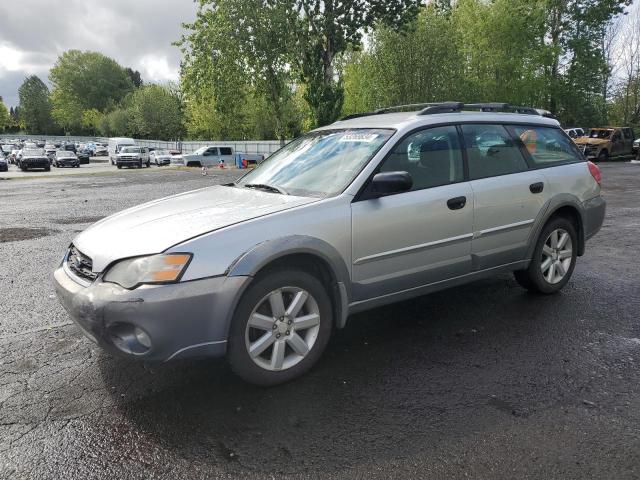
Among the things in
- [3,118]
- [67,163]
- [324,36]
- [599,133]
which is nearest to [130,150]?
[67,163]

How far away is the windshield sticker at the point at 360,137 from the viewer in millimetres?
3953

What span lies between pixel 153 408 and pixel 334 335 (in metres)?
1.54

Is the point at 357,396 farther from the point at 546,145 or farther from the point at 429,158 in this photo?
the point at 546,145

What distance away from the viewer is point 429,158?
159 inches

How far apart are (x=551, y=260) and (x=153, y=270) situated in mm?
3768

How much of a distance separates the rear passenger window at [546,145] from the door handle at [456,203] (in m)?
1.14

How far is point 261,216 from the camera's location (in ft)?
10.5

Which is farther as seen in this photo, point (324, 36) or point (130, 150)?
point (130, 150)

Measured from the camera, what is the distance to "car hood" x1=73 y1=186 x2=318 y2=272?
9.91 ft

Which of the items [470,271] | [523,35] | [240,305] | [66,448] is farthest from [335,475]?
[523,35]

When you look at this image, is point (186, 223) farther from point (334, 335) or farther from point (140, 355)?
point (334, 335)

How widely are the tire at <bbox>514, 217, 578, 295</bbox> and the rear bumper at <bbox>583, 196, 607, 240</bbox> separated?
0.17m

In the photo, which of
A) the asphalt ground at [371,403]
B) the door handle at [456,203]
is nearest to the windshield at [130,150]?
the asphalt ground at [371,403]

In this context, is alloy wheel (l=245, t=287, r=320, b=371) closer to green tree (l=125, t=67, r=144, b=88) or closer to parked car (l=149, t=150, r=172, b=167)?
parked car (l=149, t=150, r=172, b=167)
